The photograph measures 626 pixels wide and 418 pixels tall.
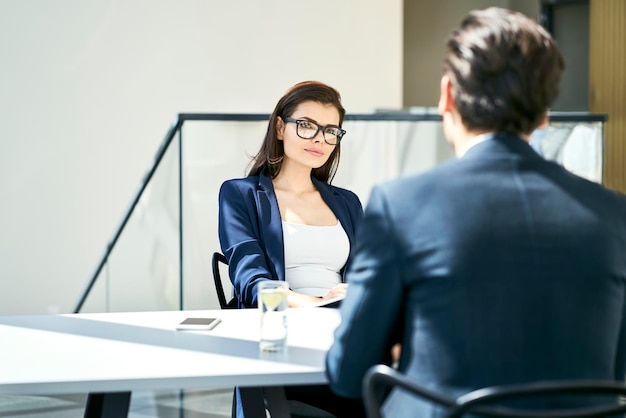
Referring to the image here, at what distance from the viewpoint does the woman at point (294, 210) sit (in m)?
2.69

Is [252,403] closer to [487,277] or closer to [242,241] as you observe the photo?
[242,241]

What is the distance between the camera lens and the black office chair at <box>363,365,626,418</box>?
1173 millimetres

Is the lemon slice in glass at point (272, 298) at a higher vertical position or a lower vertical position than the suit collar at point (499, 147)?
lower

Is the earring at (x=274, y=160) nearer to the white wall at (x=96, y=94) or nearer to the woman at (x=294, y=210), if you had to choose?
the woman at (x=294, y=210)

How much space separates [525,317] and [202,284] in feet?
11.8

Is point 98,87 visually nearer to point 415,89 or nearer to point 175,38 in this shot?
point 175,38

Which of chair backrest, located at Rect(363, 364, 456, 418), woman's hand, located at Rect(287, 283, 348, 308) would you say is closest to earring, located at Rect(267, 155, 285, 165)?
woman's hand, located at Rect(287, 283, 348, 308)

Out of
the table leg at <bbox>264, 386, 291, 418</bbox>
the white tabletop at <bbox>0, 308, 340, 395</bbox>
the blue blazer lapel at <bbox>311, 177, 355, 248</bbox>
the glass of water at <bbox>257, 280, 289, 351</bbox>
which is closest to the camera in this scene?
the white tabletop at <bbox>0, 308, 340, 395</bbox>

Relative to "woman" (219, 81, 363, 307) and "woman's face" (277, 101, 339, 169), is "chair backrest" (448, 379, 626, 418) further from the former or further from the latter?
"woman's face" (277, 101, 339, 169)

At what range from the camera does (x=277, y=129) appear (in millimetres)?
2904

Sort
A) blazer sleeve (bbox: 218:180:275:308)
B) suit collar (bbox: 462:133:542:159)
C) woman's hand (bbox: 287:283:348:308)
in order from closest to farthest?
suit collar (bbox: 462:133:542:159), woman's hand (bbox: 287:283:348:308), blazer sleeve (bbox: 218:180:275:308)

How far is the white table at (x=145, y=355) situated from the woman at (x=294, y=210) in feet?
1.49

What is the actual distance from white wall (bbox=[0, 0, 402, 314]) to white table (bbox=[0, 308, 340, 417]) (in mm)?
5597

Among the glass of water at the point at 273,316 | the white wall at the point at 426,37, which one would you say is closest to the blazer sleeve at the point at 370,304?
the glass of water at the point at 273,316
